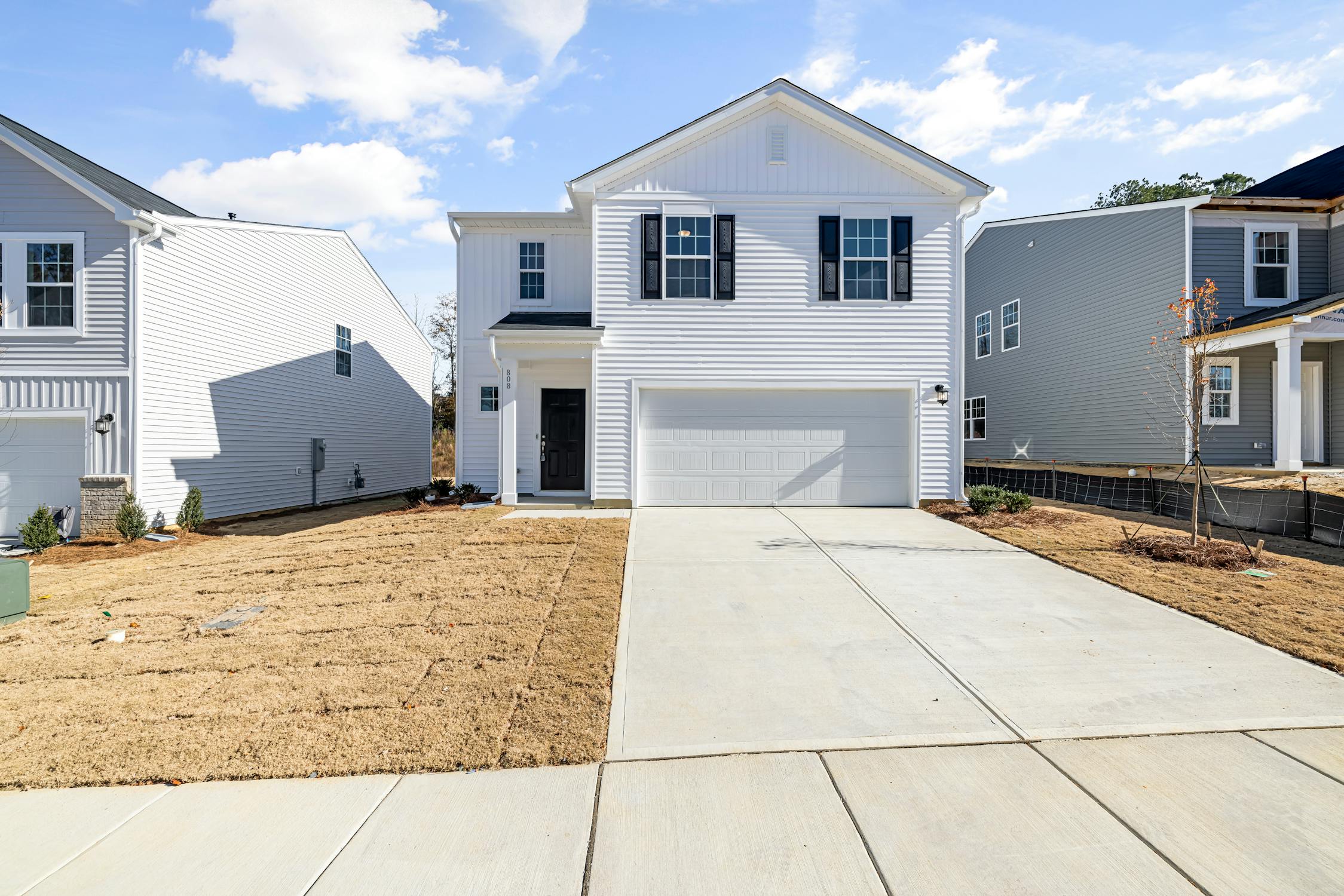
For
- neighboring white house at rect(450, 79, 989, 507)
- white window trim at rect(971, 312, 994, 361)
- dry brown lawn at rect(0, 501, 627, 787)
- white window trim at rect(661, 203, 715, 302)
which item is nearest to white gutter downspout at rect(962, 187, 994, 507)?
neighboring white house at rect(450, 79, 989, 507)

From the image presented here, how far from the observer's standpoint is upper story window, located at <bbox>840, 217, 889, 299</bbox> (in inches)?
458

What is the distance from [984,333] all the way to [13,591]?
21048mm

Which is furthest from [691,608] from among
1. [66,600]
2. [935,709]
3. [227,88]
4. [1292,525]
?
[227,88]

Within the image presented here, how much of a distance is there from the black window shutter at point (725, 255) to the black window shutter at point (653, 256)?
0.99m

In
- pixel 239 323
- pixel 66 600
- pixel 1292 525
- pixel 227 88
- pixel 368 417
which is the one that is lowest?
pixel 66 600

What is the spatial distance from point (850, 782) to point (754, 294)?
9.57 metres

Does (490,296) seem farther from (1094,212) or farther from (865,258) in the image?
(1094,212)

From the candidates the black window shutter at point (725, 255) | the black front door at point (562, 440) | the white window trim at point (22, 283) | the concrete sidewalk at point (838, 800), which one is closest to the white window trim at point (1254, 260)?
the black window shutter at point (725, 255)

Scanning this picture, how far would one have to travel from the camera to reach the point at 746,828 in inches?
109

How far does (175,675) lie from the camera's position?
4414 mm

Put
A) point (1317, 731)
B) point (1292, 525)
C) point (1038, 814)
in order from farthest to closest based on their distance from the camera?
1. point (1292, 525)
2. point (1317, 731)
3. point (1038, 814)

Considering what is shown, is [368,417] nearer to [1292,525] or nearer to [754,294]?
[754,294]

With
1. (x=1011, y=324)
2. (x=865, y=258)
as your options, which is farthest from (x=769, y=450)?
(x=1011, y=324)

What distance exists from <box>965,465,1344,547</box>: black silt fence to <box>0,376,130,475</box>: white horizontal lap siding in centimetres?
1742
